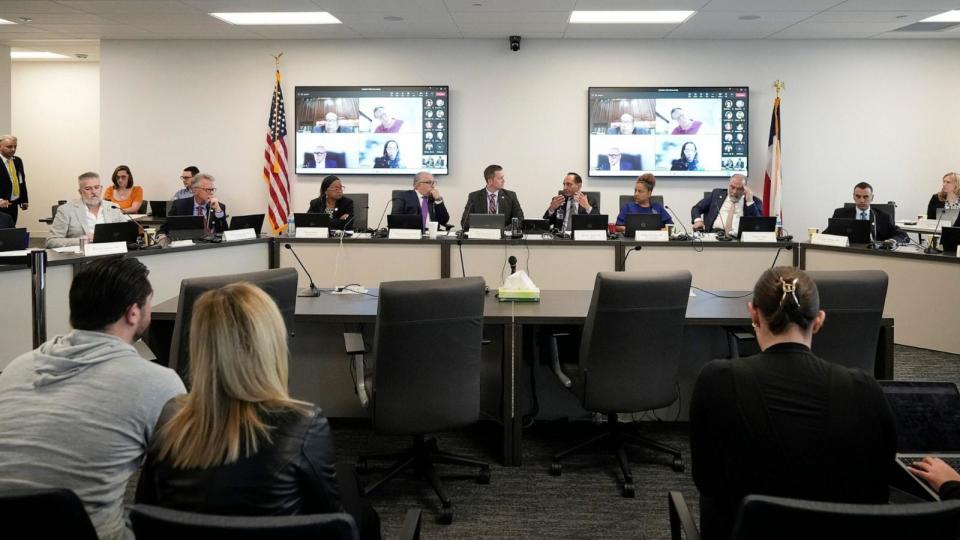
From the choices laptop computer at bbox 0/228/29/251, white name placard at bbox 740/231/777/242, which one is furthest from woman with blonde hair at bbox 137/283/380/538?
white name placard at bbox 740/231/777/242

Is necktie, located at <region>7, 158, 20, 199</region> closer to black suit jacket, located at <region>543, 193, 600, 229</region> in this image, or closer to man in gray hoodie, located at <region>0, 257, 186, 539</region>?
black suit jacket, located at <region>543, 193, 600, 229</region>

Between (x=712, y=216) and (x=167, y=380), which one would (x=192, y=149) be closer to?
(x=712, y=216)

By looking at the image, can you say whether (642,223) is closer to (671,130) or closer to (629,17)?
(629,17)

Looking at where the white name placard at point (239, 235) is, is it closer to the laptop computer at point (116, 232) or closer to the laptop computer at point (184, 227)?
the laptop computer at point (184, 227)

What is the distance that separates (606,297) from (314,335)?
1746mm

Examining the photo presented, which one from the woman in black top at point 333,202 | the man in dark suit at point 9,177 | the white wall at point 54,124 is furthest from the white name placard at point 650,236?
the white wall at point 54,124

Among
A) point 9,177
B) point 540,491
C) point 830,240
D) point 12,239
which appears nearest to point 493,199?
point 830,240

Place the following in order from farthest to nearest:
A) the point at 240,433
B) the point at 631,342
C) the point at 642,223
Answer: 1. the point at 642,223
2. the point at 631,342
3. the point at 240,433

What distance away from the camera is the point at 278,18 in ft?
27.1

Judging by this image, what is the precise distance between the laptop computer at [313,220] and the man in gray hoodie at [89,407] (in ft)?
15.8

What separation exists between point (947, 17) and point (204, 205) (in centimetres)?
757

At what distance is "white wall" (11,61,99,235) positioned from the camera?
1298cm

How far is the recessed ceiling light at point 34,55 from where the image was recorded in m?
11.8

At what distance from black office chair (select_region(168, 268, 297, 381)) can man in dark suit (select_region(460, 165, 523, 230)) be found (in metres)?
4.52
